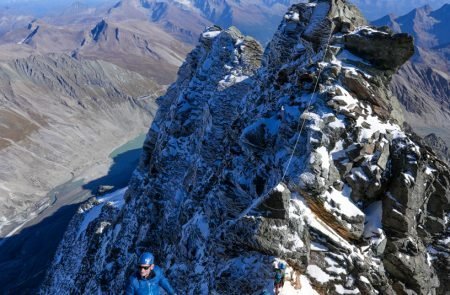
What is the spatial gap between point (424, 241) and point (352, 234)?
4.88m

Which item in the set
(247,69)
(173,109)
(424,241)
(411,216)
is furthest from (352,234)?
(173,109)

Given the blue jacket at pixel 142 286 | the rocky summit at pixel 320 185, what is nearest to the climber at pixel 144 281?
the blue jacket at pixel 142 286

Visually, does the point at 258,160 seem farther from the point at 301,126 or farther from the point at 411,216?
the point at 411,216

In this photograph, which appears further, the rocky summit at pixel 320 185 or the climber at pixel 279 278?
the rocky summit at pixel 320 185

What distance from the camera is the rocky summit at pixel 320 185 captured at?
54.7 feet

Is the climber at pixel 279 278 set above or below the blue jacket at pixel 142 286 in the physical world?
below

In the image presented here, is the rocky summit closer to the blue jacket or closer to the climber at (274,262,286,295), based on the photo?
the climber at (274,262,286,295)

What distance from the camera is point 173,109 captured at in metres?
41.5

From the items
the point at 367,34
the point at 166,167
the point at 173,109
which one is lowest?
the point at 166,167

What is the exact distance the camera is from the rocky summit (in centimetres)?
1669

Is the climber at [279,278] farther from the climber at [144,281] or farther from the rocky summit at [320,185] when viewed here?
the climber at [144,281]

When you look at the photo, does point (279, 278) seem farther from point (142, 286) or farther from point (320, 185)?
point (142, 286)

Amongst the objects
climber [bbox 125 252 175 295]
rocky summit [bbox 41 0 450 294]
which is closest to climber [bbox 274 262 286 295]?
rocky summit [bbox 41 0 450 294]

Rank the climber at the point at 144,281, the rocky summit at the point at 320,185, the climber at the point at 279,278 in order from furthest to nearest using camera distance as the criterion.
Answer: the rocky summit at the point at 320,185
the climber at the point at 279,278
the climber at the point at 144,281
